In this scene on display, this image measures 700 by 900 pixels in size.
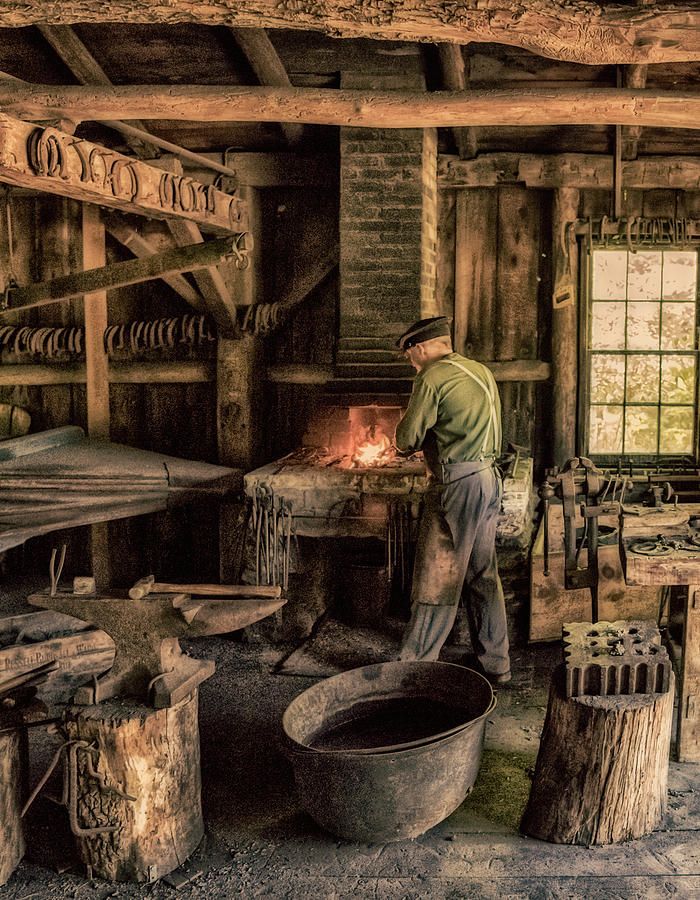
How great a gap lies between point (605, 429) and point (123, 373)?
4.21 metres

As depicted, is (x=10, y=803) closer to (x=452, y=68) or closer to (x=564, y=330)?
(x=452, y=68)

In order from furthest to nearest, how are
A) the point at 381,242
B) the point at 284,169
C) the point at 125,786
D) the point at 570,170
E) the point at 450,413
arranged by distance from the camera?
the point at 284,169 → the point at 570,170 → the point at 381,242 → the point at 450,413 → the point at 125,786

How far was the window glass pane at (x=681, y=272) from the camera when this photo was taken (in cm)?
760

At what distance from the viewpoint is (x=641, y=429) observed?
25.6 ft

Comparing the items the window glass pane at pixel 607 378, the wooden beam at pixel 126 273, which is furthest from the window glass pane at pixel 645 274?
the wooden beam at pixel 126 273

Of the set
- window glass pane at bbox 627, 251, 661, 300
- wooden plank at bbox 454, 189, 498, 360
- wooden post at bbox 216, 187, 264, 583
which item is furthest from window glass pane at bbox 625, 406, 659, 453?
wooden post at bbox 216, 187, 264, 583

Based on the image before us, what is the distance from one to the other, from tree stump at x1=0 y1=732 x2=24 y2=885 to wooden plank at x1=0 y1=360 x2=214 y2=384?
4560 millimetres

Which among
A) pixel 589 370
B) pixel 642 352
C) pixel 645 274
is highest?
pixel 645 274

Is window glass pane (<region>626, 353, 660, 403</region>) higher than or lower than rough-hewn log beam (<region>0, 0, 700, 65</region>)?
lower

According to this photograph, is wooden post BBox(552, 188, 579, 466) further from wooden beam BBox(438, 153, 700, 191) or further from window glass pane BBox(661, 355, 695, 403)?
window glass pane BBox(661, 355, 695, 403)

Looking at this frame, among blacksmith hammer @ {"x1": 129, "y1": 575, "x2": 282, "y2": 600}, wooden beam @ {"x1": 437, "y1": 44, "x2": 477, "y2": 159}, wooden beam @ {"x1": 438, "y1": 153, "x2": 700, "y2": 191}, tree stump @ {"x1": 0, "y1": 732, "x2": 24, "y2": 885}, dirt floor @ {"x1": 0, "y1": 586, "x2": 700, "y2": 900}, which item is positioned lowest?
dirt floor @ {"x1": 0, "y1": 586, "x2": 700, "y2": 900}

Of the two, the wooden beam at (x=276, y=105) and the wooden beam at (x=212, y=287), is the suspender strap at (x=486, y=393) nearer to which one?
the wooden beam at (x=276, y=105)

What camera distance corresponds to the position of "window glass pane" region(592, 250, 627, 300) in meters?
7.64

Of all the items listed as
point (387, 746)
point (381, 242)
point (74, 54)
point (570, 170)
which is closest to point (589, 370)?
point (570, 170)
